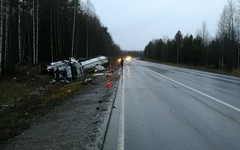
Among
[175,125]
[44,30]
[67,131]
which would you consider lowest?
→ [67,131]

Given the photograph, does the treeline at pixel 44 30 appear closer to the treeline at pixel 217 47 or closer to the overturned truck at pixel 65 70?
the overturned truck at pixel 65 70

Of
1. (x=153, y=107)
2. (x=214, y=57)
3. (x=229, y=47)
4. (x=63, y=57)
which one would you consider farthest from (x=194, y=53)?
(x=153, y=107)

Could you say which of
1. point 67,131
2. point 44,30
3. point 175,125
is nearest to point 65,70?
point 67,131

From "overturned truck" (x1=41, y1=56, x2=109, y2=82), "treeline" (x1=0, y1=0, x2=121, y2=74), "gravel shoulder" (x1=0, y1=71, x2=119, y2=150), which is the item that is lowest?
"gravel shoulder" (x1=0, y1=71, x2=119, y2=150)

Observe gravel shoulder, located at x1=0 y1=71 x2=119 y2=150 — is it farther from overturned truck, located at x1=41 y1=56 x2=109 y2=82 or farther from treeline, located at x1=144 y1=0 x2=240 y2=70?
treeline, located at x1=144 y1=0 x2=240 y2=70

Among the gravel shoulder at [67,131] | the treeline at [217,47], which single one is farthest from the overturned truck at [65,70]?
the treeline at [217,47]

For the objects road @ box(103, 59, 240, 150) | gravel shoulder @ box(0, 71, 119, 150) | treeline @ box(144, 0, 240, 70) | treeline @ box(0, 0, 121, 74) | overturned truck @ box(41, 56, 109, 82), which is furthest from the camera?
treeline @ box(144, 0, 240, 70)

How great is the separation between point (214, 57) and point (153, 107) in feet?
201

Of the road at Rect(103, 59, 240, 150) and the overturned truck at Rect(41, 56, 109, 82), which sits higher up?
the overturned truck at Rect(41, 56, 109, 82)

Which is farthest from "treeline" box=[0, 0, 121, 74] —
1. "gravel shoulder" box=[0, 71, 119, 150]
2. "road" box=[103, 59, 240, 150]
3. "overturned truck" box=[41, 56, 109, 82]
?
"road" box=[103, 59, 240, 150]

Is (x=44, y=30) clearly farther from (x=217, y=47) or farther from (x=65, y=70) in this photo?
(x=217, y=47)

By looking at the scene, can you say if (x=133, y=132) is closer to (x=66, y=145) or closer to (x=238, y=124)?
(x=66, y=145)

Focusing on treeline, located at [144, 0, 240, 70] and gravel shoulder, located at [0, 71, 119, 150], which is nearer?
gravel shoulder, located at [0, 71, 119, 150]

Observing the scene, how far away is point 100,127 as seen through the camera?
20.0ft
